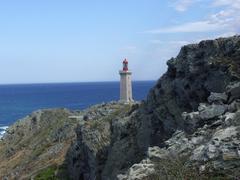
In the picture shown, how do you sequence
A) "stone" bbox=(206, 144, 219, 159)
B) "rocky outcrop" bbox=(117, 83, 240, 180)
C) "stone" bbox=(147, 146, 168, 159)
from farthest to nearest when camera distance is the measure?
"stone" bbox=(147, 146, 168, 159)
"stone" bbox=(206, 144, 219, 159)
"rocky outcrop" bbox=(117, 83, 240, 180)

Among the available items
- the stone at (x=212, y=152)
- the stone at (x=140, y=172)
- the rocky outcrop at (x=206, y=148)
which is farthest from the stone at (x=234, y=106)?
the stone at (x=140, y=172)

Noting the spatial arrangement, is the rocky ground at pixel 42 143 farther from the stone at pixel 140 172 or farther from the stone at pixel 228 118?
the stone at pixel 140 172

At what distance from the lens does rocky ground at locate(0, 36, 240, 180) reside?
15.6 meters

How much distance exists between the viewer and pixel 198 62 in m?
26.7

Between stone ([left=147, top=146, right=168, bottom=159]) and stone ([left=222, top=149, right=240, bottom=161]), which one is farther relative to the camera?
stone ([left=147, top=146, right=168, bottom=159])

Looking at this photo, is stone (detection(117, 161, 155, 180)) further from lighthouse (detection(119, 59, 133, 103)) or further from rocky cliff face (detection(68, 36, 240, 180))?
lighthouse (detection(119, 59, 133, 103))

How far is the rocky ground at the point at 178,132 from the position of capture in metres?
15.6

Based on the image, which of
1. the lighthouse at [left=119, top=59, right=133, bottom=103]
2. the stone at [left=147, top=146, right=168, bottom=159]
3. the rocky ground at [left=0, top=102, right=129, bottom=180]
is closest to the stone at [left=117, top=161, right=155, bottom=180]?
Answer: the stone at [left=147, top=146, right=168, bottom=159]

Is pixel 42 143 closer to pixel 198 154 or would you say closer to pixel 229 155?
pixel 198 154

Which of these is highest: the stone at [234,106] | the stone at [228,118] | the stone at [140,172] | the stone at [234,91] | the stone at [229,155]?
the stone at [234,91]

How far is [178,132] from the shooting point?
70.7 feet

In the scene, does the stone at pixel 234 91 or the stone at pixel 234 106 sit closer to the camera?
the stone at pixel 234 106

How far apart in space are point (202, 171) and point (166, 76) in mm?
14711

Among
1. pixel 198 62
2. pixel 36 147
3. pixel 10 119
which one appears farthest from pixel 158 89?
pixel 10 119
